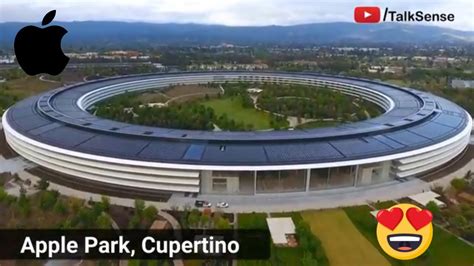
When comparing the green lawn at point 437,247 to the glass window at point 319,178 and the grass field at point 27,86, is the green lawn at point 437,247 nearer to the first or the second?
the glass window at point 319,178

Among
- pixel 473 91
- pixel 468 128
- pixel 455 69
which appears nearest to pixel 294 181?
pixel 468 128

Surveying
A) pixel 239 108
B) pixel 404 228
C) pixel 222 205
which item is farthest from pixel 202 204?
pixel 239 108

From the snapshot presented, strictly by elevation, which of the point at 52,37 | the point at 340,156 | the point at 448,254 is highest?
the point at 52,37

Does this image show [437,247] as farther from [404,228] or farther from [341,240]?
[404,228]

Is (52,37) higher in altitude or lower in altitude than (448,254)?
higher

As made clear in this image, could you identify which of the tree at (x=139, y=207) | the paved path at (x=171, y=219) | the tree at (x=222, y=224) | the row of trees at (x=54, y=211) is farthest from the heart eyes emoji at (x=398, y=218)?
the row of trees at (x=54, y=211)

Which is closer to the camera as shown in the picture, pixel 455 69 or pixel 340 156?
pixel 340 156

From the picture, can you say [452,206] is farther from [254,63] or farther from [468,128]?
[254,63]
